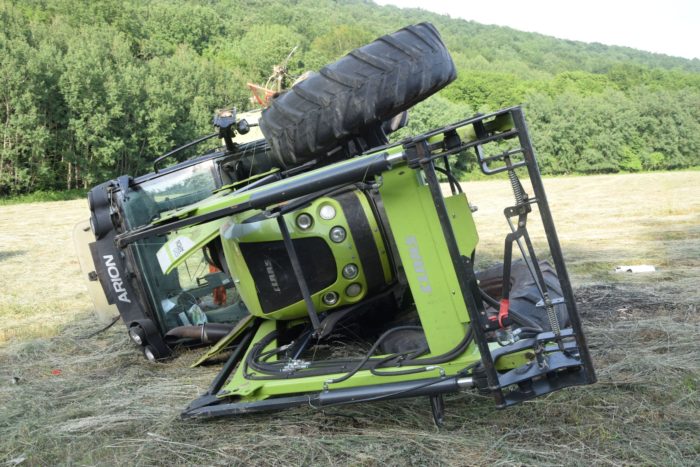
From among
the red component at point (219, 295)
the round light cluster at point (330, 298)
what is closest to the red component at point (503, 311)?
the round light cluster at point (330, 298)

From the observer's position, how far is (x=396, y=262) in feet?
12.8

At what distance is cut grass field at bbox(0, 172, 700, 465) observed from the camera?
2.91 metres

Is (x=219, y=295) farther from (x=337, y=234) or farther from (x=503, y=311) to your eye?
(x=503, y=311)

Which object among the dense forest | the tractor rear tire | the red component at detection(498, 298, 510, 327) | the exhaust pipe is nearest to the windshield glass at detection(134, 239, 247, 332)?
the exhaust pipe

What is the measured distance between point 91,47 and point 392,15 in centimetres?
9010

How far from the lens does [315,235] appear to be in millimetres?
3857

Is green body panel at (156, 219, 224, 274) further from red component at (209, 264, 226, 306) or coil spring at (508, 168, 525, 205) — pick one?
coil spring at (508, 168, 525, 205)

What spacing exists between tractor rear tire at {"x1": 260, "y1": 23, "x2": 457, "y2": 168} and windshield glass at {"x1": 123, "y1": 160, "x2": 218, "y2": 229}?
1.96 m

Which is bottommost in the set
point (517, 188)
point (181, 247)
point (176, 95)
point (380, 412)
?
point (380, 412)

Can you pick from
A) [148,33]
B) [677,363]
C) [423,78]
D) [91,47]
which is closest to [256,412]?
[423,78]

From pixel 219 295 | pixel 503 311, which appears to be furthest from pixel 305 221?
pixel 219 295

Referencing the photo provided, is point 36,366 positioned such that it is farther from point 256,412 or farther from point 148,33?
point 148,33

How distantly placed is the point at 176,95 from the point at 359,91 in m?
36.3

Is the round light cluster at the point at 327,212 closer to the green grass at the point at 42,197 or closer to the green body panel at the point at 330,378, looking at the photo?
the green body panel at the point at 330,378
